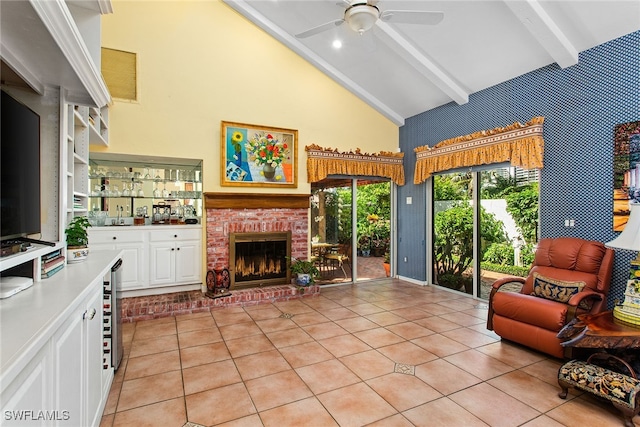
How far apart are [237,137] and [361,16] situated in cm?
273

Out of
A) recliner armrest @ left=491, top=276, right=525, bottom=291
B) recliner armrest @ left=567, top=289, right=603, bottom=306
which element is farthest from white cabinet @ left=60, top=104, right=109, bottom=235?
recliner armrest @ left=567, top=289, right=603, bottom=306

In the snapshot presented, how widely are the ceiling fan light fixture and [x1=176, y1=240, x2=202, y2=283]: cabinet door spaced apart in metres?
3.61

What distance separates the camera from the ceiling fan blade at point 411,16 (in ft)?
9.88

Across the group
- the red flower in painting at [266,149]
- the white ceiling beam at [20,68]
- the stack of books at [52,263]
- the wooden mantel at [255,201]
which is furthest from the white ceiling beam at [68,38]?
the red flower in painting at [266,149]

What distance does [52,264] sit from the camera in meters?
2.00

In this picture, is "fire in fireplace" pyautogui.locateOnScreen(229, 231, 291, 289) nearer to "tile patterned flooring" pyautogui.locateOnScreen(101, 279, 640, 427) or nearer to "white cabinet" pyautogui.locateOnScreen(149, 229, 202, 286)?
"white cabinet" pyautogui.locateOnScreen(149, 229, 202, 286)

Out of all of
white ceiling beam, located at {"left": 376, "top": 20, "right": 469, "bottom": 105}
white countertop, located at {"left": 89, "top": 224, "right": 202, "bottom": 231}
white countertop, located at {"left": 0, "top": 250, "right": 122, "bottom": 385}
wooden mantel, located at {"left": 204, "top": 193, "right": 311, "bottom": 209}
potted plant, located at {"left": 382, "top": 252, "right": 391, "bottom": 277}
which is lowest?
potted plant, located at {"left": 382, "top": 252, "right": 391, "bottom": 277}

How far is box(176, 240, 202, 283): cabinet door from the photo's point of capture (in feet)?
15.8

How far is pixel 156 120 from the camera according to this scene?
4609mm

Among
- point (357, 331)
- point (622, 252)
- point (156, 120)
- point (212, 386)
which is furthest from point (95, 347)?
point (622, 252)

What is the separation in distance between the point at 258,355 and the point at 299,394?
781 mm

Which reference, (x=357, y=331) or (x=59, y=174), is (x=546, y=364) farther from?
(x=59, y=174)

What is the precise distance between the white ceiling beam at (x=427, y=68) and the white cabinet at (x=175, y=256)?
3925 mm

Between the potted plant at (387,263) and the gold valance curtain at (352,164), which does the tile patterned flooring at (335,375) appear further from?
the gold valance curtain at (352,164)
